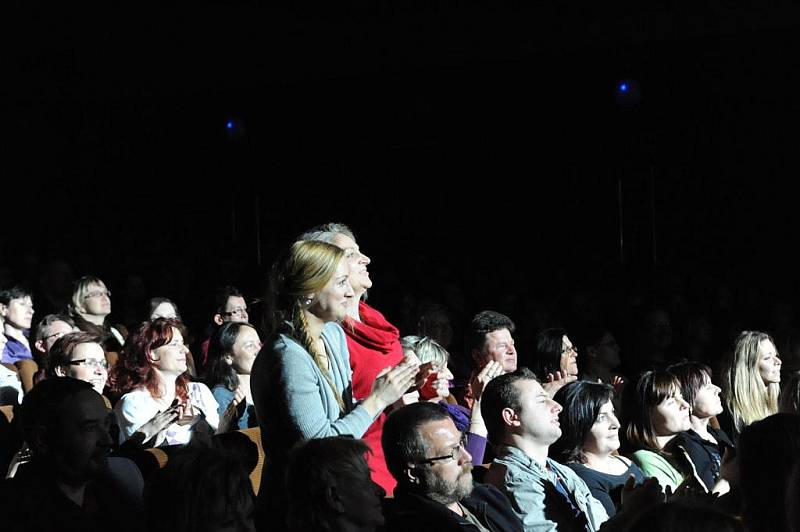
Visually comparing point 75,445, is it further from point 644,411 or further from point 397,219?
point 397,219

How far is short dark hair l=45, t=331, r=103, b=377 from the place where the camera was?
432cm

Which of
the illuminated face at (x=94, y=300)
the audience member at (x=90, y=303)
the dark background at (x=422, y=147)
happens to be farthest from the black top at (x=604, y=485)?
the dark background at (x=422, y=147)

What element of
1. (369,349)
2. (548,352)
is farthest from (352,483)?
(548,352)

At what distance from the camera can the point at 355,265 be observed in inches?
123

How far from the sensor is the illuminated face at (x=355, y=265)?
3062 millimetres

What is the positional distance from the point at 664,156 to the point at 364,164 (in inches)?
109

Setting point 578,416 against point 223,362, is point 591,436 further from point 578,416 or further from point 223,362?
point 223,362

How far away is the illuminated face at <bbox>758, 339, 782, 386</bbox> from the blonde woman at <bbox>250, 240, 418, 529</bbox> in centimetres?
300

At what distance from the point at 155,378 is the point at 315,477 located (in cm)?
221

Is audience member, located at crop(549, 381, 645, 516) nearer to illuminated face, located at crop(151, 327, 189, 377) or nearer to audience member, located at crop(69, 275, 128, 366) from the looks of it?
illuminated face, located at crop(151, 327, 189, 377)

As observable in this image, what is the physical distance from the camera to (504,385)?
11.2ft

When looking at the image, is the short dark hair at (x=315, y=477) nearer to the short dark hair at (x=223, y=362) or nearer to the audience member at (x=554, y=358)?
the short dark hair at (x=223, y=362)

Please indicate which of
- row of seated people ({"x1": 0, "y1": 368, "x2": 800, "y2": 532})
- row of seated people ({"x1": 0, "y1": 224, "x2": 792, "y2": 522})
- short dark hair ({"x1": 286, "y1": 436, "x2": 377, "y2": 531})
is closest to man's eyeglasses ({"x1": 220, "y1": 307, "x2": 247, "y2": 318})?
row of seated people ({"x1": 0, "y1": 368, "x2": 800, "y2": 532})

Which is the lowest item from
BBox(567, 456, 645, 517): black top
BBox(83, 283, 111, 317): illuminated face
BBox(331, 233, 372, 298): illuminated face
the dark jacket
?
BBox(567, 456, 645, 517): black top
